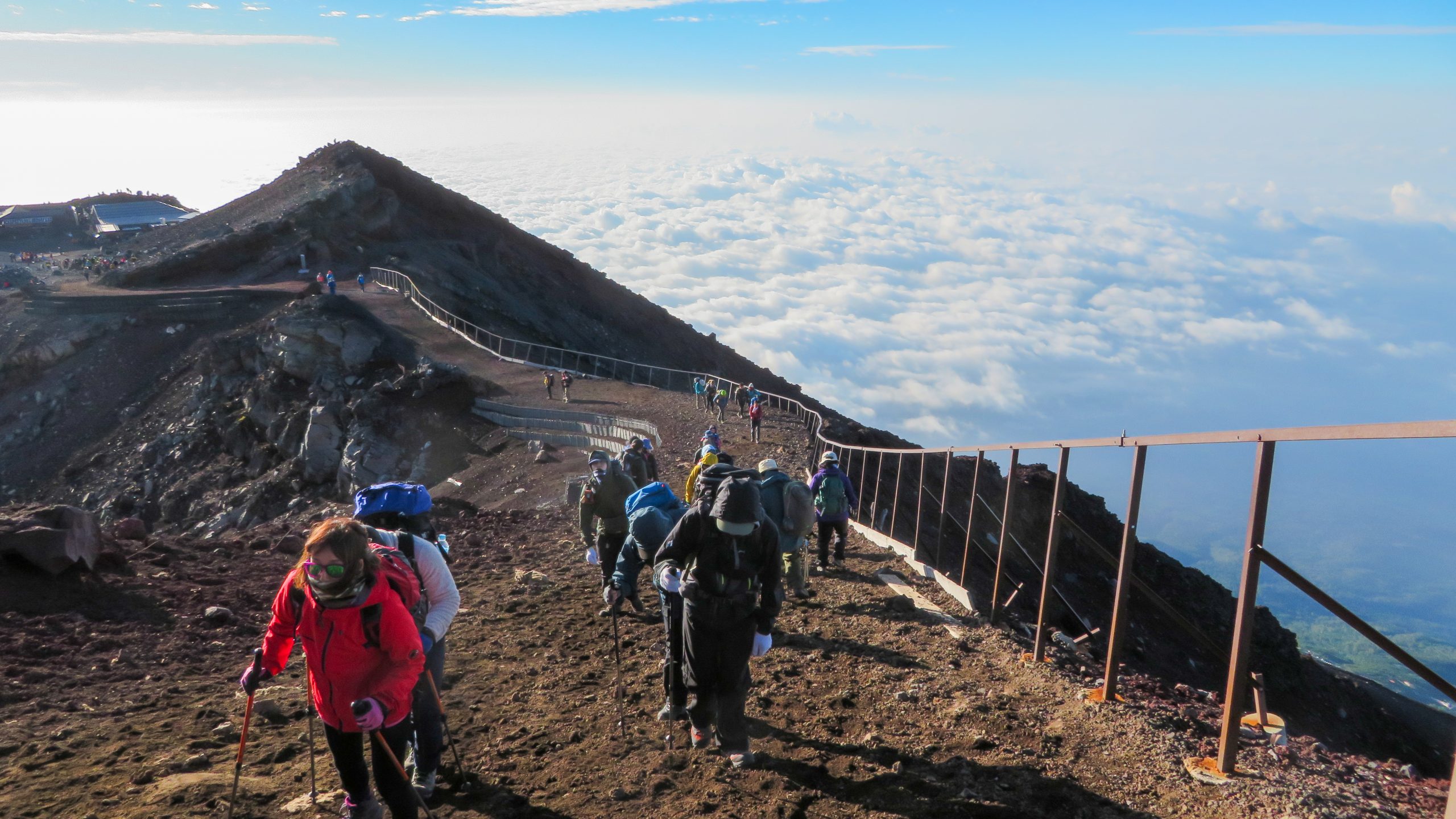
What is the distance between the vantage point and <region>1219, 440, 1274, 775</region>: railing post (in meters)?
3.90

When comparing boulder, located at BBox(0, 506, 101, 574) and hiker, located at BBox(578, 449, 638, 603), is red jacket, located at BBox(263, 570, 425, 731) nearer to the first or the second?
hiker, located at BBox(578, 449, 638, 603)

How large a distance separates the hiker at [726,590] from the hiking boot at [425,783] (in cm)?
139

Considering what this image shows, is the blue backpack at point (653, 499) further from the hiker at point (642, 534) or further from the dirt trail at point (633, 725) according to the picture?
the dirt trail at point (633, 725)

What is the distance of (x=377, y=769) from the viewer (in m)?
3.93

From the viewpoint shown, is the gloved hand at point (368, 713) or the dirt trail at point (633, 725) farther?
the dirt trail at point (633, 725)

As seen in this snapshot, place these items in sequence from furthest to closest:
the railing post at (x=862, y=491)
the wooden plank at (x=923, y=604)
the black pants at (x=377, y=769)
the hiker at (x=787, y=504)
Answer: the railing post at (x=862, y=491), the wooden plank at (x=923, y=604), the hiker at (x=787, y=504), the black pants at (x=377, y=769)

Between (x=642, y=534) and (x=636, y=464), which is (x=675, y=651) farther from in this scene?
(x=636, y=464)

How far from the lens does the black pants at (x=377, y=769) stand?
3.85 meters

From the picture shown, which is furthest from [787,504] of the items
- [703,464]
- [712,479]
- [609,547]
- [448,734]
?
[448,734]

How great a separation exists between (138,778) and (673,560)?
11.1 feet

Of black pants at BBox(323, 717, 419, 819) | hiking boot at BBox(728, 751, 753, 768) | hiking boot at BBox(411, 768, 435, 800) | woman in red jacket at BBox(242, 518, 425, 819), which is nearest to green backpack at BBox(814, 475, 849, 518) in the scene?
hiking boot at BBox(728, 751, 753, 768)

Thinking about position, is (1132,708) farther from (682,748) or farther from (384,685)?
(384,685)

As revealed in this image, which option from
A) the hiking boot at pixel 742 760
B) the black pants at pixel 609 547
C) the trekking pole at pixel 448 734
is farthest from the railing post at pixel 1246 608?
the black pants at pixel 609 547

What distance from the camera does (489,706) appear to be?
628 cm
